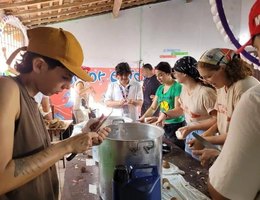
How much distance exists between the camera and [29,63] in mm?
839

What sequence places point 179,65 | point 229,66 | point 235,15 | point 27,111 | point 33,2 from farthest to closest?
1. point 235,15
2. point 33,2
3. point 179,65
4. point 229,66
5. point 27,111

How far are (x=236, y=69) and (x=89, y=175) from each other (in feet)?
3.25

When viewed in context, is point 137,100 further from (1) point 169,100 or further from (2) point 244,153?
(2) point 244,153

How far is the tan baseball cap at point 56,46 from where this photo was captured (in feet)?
2.61

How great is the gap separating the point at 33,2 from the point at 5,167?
130 inches

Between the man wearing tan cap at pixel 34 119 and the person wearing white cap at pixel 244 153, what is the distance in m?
0.45

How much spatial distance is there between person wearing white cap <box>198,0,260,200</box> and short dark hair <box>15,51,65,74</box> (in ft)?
1.80

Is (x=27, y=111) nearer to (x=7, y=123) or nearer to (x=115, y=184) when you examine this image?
(x=7, y=123)

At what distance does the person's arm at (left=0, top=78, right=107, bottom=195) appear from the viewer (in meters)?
0.67

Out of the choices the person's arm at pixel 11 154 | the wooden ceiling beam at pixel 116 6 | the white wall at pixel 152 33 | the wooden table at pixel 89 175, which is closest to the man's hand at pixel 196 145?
the wooden table at pixel 89 175

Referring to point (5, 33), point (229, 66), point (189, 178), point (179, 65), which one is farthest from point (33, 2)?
point (189, 178)

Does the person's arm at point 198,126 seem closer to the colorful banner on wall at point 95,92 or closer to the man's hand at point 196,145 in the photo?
the man's hand at point 196,145

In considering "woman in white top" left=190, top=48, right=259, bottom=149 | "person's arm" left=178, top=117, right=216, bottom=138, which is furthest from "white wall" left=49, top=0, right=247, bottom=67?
"woman in white top" left=190, top=48, right=259, bottom=149

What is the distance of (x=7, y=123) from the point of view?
669mm
